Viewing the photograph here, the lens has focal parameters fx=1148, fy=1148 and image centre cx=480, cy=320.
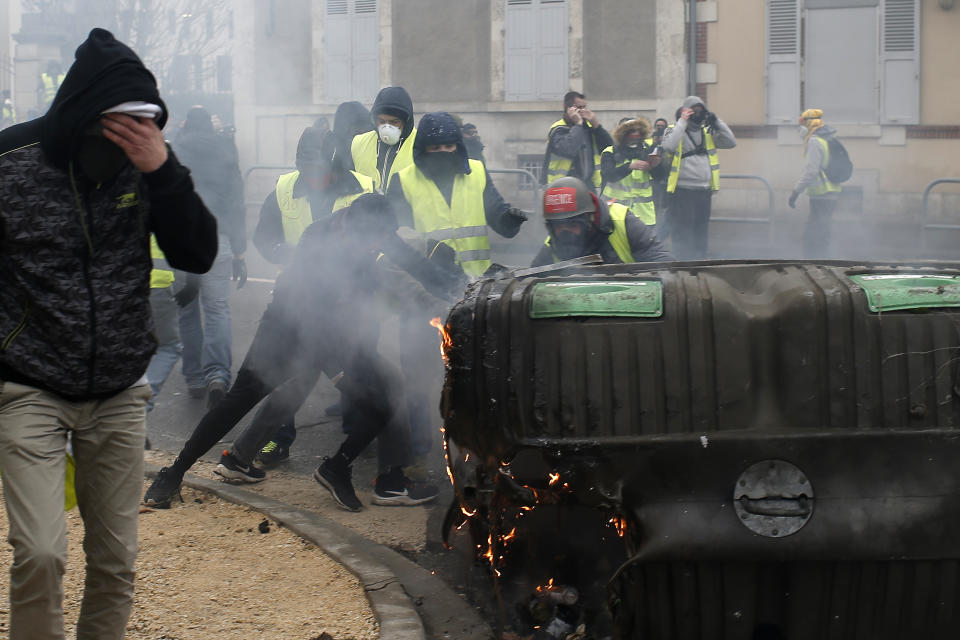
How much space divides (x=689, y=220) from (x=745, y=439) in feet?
25.4

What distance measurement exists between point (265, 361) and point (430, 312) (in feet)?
2.45

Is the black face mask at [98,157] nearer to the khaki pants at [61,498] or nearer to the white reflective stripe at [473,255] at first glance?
the khaki pants at [61,498]

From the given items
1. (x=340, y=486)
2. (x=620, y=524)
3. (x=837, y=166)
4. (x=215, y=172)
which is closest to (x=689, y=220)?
(x=837, y=166)

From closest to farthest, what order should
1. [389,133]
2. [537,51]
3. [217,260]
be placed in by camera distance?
[389,133] < [217,260] < [537,51]

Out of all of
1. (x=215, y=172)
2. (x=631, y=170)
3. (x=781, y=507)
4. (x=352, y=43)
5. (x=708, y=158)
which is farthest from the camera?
(x=352, y=43)

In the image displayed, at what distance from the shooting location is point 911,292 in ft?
9.62

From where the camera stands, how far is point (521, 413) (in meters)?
3.02

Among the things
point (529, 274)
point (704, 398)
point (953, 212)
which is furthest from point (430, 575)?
point (953, 212)

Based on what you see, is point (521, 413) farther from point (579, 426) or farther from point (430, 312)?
point (430, 312)

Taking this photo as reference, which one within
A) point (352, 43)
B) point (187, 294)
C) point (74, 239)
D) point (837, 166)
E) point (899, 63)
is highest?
point (352, 43)

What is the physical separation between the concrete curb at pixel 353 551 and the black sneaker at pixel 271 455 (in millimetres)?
493

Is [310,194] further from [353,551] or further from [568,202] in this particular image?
[353,551]

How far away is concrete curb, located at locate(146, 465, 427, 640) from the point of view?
3551 mm

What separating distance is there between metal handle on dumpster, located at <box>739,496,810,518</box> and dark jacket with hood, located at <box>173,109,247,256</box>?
5.02m
